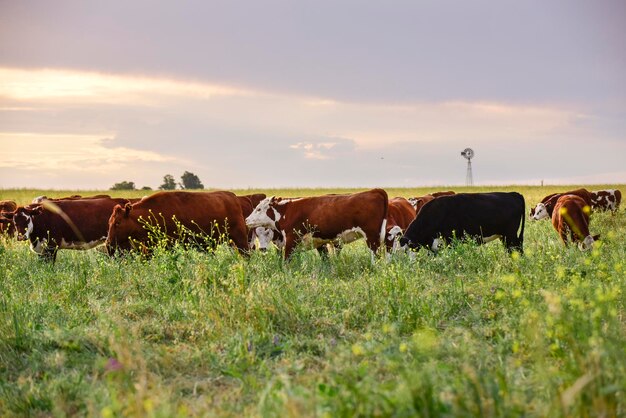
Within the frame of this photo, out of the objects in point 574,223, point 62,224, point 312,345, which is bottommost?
point 312,345

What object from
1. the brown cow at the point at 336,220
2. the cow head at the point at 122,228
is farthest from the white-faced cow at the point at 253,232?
the cow head at the point at 122,228

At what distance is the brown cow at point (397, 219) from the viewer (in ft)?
48.9

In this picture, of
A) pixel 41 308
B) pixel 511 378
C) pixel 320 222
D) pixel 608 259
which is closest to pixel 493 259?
pixel 608 259

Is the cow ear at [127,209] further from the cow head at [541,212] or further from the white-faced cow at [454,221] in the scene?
the cow head at [541,212]

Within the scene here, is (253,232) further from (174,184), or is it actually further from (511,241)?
(174,184)

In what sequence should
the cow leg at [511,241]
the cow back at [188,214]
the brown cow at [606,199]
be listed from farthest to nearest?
the brown cow at [606,199], the cow leg at [511,241], the cow back at [188,214]

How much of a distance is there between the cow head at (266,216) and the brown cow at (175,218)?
28cm

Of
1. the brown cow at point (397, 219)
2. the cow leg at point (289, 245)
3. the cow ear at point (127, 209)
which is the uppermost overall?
the cow ear at point (127, 209)

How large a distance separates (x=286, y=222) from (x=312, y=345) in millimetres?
7564

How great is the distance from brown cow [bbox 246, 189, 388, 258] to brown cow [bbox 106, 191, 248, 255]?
1100mm

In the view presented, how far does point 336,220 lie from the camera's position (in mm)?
13555

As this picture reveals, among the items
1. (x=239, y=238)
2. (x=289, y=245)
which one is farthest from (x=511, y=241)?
(x=239, y=238)

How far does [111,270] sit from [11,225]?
10.1m

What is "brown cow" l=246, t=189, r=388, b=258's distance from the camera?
13562 mm
